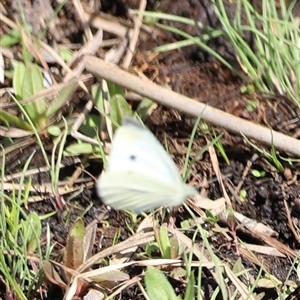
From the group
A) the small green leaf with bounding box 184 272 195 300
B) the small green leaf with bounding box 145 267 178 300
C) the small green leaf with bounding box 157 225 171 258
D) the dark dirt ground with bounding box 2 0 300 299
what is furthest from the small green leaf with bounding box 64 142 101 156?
the small green leaf with bounding box 184 272 195 300

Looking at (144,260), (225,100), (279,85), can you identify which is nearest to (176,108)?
(225,100)

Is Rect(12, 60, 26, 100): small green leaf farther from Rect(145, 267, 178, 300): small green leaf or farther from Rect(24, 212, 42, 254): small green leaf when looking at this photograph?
Rect(145, 267, 178, 300): small green leaf

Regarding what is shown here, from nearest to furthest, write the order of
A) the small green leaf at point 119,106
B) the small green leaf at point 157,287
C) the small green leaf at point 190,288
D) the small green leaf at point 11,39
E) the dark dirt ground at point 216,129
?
the small green leaf at point 190,288 → the small green leaf at point 157,287 → the dark dirt ground at point 216,129 → the small green leaf at point 119,106 → the small green leaf at point 11,39

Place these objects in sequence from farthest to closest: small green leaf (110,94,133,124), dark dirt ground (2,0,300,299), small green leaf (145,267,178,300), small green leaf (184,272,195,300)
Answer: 1. small green leaf (110,94,133,124)
2. dark dirt ground (2,0,300,299)
3. small green leaf (145,267,178,300)
4. small green leaf (184,272,195,300)

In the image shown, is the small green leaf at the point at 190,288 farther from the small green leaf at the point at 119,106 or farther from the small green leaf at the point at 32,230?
the small green leaf at the point at 119,106

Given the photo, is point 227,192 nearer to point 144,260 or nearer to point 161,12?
point 144,260

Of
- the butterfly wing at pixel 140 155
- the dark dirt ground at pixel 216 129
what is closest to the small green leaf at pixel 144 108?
the dark dirt ground at pixel 216 129

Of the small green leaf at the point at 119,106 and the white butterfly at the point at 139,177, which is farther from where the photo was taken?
the small green leaf at the point at 119,106
